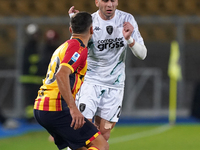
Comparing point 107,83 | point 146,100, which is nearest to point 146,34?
point 146,100

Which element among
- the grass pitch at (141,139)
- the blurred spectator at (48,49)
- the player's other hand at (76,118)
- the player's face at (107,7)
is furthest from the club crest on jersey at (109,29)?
the blurred spectator at (48,49)

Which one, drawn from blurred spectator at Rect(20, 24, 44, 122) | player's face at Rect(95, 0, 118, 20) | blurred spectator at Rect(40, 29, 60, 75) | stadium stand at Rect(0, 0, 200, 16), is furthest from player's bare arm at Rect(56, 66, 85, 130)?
stadium stand at Rect(0, 0, 200, 16)

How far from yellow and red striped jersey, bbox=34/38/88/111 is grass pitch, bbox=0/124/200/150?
3.33m

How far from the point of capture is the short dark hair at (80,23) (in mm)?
4617

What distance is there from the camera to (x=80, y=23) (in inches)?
182

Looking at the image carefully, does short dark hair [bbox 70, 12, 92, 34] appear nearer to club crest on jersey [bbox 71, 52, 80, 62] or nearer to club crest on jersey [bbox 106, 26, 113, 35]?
club crest on jersey [bbox 71, 52, 80, 62]

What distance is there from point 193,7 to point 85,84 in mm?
9727

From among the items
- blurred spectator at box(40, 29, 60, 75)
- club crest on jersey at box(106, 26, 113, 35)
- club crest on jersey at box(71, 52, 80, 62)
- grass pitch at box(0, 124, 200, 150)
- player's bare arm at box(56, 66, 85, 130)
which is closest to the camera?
player's bare arm at box(56, 66, 85, 130)

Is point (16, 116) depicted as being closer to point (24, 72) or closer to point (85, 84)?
point (24, 72)

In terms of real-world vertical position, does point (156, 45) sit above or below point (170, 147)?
above

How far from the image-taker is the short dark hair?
4.62 m

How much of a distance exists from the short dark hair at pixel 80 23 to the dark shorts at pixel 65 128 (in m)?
0.80

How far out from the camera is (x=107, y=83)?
5.75 metres

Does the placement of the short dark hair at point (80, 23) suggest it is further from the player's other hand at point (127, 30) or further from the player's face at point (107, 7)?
the player's face at point (107, 7)
